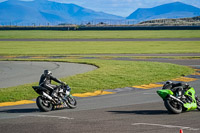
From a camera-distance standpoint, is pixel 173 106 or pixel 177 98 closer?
pixel 177 98

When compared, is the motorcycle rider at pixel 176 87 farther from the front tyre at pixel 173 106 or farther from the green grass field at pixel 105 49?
the green grass field at pixel 105 49

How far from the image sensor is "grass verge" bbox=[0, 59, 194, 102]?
2230cm

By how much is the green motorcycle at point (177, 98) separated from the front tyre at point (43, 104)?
464cm

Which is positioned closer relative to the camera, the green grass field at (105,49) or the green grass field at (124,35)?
the green grass field at (105,49)

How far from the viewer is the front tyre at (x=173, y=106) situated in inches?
593

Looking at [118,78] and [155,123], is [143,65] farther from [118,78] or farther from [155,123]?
[155,123]

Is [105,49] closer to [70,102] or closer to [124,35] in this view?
[124,35]

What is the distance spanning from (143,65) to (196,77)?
761cm

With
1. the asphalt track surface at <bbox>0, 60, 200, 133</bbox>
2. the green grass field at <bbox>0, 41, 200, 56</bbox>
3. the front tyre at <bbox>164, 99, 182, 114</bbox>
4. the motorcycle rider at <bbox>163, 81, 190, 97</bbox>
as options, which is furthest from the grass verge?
the green grass field at <bbox>0, 41, 200, 56</bbox>

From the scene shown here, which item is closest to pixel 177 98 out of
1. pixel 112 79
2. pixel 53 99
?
pixel 53 99

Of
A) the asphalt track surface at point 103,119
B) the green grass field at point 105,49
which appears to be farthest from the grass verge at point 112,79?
the green grass field at point 105,49

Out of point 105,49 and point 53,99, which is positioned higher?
point 53,99

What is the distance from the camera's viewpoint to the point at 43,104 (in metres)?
16.2

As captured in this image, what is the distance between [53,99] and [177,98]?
514 centimetres
